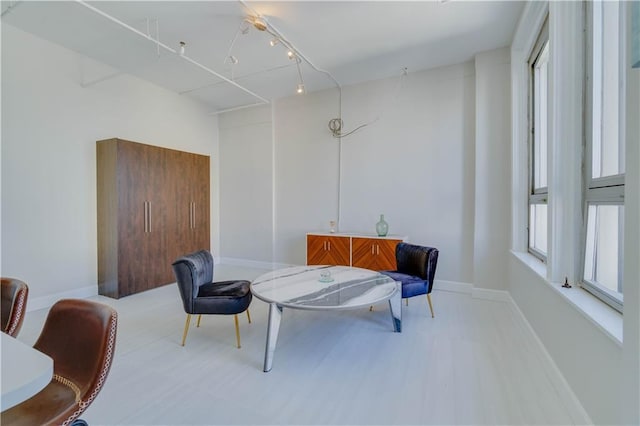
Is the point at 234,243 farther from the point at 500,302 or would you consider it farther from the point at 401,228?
the point at 500,302

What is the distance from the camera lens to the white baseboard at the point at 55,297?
11.2 ft

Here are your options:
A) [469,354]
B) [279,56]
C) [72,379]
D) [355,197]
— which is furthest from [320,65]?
[72,379]

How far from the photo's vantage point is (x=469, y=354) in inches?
93.4

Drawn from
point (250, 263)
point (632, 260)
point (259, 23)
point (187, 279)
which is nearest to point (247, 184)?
point (250, 263)

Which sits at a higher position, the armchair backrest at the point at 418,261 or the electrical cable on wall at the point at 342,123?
the electrical cable on wall at the point at 342,123

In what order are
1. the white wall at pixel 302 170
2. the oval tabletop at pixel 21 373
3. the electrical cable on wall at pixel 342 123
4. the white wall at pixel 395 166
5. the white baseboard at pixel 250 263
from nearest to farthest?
the oval tabletop at pixel 21 373 → the white wall at pixel 395 166 → the electrical cable on wall at pixel 342 123 → the white wall at pixel 302 170 → the white baseboard at pixel 250 263

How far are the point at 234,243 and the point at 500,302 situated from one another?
4.81 m

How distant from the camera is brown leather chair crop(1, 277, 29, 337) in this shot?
1426 millimetres

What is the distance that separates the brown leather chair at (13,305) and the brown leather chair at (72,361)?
0.23 metres

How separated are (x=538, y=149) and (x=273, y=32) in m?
3.32

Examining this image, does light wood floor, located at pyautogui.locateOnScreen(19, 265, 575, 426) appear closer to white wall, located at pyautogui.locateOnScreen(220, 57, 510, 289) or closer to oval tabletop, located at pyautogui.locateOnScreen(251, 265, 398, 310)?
oval tabletop, located at pyautogui.locateOnScreen(251, 265, 398, 310)

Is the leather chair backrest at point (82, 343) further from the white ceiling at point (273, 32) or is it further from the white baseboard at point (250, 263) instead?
the white baseboard at point (250, 263)

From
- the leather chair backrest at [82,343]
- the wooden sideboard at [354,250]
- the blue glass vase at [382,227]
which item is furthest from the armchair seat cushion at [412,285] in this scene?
the leather chair backrest at [82,343]

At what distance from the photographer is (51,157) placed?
3.57 metres
